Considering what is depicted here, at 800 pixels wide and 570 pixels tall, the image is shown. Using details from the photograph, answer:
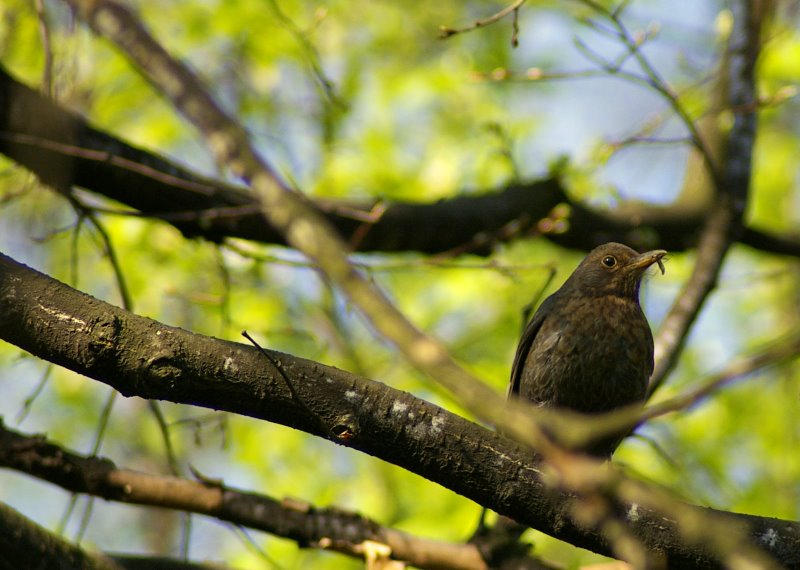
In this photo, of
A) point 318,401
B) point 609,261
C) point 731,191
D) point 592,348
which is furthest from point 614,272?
point 318,401

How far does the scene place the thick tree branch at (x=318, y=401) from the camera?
104 inches

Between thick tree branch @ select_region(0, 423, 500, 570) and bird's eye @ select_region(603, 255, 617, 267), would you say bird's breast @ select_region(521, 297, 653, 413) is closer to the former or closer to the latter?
bird's eye @ select_region(603, 255, 617, 267)

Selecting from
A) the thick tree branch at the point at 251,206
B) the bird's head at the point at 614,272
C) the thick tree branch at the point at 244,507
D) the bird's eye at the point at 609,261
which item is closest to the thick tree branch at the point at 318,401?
the thick tree branch at the point at 244,507

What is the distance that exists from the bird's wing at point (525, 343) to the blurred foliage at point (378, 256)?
1.00 metres

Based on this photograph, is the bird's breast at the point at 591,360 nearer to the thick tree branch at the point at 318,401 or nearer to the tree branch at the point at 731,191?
the tree branch at the point at 731,191

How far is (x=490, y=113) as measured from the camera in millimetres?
8477

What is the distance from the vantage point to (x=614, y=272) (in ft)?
15.1

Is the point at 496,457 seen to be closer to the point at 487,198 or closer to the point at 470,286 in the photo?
the point at 487,198

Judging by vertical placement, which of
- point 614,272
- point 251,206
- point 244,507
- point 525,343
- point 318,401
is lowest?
point 318,401

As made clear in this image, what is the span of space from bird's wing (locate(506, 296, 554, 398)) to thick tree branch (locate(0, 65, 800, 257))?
0.52 metres

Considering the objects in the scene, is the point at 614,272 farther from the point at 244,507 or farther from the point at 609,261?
the point at 244,507

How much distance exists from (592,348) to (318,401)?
180 centimetres

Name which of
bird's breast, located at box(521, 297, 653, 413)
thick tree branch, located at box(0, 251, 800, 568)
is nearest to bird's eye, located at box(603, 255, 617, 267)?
bird's breast, located at box(521, 297, 653, 413)

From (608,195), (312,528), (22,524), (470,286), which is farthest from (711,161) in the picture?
(22,524)
